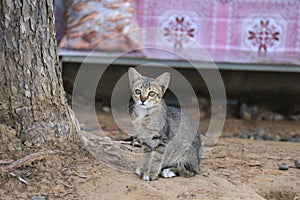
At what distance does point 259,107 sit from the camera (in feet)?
A: 24.8

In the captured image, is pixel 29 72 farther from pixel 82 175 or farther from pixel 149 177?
pixel 149 177

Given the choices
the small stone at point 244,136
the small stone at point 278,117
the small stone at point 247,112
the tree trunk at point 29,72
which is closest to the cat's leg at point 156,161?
the tree trunk at point 29,72

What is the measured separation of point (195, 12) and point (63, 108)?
310 cm

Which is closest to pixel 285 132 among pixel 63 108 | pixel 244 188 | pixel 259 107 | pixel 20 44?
pixel 259 107

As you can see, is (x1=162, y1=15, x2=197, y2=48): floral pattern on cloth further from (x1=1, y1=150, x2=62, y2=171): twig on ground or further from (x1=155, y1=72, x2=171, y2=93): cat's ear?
(x1=1, y1=150, x2=62, y2=171): twig on ground

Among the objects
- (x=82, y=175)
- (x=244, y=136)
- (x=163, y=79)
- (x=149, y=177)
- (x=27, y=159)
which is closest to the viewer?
(x=27, y=159)

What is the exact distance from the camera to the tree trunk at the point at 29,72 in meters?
3.68

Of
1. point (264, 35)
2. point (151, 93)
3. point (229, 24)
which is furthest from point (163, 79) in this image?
point (264, 35)

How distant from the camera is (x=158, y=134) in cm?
394

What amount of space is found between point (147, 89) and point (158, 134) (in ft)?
1.09

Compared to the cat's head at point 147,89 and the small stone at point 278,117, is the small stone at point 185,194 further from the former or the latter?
the small stone at point 278,117

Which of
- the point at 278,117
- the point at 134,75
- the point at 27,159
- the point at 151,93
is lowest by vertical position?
the point at 278,117

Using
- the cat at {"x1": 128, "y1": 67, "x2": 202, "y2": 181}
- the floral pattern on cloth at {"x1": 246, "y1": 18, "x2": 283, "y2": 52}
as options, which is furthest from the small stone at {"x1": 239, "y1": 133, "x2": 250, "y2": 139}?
the cat at {"x1": 128, "y1": 67, "x2": 202, "y2": 181}

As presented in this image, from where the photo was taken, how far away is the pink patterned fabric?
664 cm
